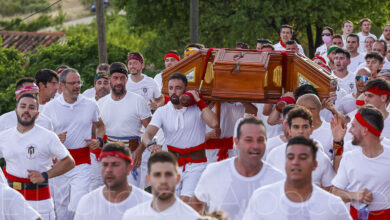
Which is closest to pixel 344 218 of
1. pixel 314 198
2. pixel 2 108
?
pixel 314 198

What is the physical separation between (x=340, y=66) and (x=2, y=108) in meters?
8.45

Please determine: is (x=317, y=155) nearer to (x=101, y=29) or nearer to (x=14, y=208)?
(x=14, y=208)

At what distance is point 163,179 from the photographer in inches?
209

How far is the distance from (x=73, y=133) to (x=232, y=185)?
155 inches

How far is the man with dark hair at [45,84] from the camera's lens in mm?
9750

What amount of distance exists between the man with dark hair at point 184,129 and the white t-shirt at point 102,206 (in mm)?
2627

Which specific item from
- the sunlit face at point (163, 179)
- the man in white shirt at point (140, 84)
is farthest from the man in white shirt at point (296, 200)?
the man in white shirt at point (140, 84)

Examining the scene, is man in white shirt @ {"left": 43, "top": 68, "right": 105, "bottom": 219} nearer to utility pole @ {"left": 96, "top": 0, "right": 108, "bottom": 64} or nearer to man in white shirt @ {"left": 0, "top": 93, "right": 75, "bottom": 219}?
man in white shirt @ {"left": 0, "top": 93, "right": 75, "bottom": 219}

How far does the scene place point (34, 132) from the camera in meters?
7.90

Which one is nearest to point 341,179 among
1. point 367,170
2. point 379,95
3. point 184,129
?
point 367,170

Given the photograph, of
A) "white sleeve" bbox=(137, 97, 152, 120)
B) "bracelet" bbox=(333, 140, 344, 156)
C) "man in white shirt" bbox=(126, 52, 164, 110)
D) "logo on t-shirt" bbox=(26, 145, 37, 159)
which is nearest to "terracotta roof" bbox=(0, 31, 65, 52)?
"man in white shirt" bbox=(126, 52, 164, 110)

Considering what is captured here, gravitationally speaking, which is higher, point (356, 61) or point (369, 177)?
point (356, 61)

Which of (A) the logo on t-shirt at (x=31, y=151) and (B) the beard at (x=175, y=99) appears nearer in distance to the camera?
(A) the logo on t-shirt at (x=31, y=151)

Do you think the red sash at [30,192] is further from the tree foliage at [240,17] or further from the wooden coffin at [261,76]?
the tree foliage at [240,17]
